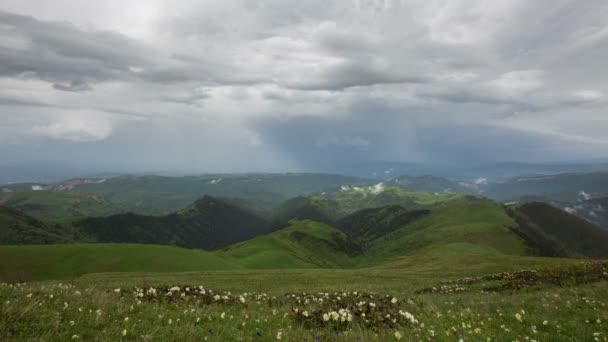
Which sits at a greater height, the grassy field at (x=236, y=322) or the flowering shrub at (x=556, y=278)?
the grassy field at (x=236, y=322)

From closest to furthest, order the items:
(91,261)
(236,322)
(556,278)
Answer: (236,322)
(556,278)
(91,261)

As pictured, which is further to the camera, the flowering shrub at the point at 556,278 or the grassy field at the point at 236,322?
the flowering shrub at the point at 556,278

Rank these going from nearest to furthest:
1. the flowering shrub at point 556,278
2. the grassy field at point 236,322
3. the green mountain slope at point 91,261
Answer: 1. the grassy field at point 236,322
2. the flowering shrub at point 556,278
3. the green mountain slope at point 91,261

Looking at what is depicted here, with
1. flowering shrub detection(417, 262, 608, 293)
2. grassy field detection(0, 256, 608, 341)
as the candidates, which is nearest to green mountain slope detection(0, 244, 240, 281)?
flowering shrub detection(417, 262, 608, 293)

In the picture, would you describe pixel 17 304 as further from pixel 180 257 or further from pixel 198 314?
pixel 180 257

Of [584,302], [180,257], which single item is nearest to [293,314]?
[584,302]

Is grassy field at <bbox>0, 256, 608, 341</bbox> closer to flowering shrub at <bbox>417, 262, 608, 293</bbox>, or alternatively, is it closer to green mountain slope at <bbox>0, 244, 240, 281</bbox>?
flowering shrub at <bbox>417, 262, 608, 293</bbox>

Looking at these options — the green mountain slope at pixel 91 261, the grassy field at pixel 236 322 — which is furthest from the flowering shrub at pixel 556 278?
the green mountain slope at pixel 91 261

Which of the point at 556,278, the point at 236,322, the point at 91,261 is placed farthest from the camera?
the point at 91,261

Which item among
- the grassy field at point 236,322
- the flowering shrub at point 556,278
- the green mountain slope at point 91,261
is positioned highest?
the grassy field at point 236,322

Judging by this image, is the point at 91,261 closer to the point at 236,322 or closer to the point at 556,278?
the point at 236,322

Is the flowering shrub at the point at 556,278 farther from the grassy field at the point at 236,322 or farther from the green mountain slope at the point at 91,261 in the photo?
the green mountain slope at the point at 91,261

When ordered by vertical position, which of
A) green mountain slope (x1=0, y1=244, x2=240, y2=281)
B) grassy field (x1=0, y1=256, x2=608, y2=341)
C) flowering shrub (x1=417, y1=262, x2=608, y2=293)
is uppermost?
grassy field (x1=0, y1=256, x2=608, y2=341)

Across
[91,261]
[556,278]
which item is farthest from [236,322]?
[91,261]
